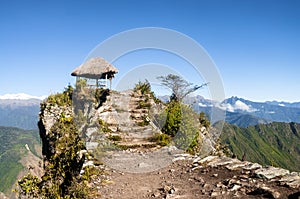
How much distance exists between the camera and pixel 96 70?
27.8m

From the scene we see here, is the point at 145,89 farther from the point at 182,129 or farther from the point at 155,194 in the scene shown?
the point at 155,194

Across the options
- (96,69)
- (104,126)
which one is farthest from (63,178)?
(96,69)

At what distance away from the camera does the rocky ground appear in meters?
9.25

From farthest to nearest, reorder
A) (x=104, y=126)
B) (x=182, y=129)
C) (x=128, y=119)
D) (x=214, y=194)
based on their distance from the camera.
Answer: (x=128, y=119) → (x=104, y=126) → (x=182, y=129) → (x=214, y=194)

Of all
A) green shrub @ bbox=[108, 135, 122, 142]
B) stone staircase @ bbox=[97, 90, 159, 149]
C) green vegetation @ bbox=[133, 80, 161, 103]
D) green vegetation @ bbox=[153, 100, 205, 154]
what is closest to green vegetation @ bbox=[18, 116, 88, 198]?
green shrub @ bbox=[108, 135, 122, 142]

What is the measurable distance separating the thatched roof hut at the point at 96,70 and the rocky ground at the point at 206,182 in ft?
52.4

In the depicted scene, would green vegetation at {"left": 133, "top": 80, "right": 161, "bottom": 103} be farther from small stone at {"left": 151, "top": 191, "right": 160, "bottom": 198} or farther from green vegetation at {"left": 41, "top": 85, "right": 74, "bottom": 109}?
small stone at {"left": 151, "top": 191, "right": 160, "bottom": 198}

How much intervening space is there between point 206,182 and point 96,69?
63.6ft

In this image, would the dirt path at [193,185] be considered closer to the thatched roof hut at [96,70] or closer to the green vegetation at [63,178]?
the green vegetation at [63,178]

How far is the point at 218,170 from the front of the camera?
12.3 metres

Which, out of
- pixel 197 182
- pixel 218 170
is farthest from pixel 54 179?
pixel 218 170

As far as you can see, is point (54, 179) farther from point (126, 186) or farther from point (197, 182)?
point (197, 182)

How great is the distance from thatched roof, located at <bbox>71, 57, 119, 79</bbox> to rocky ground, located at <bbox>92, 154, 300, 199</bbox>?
52.4ft

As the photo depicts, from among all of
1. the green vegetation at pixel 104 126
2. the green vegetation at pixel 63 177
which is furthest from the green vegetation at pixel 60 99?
the green vegetation at pixel 63 177
